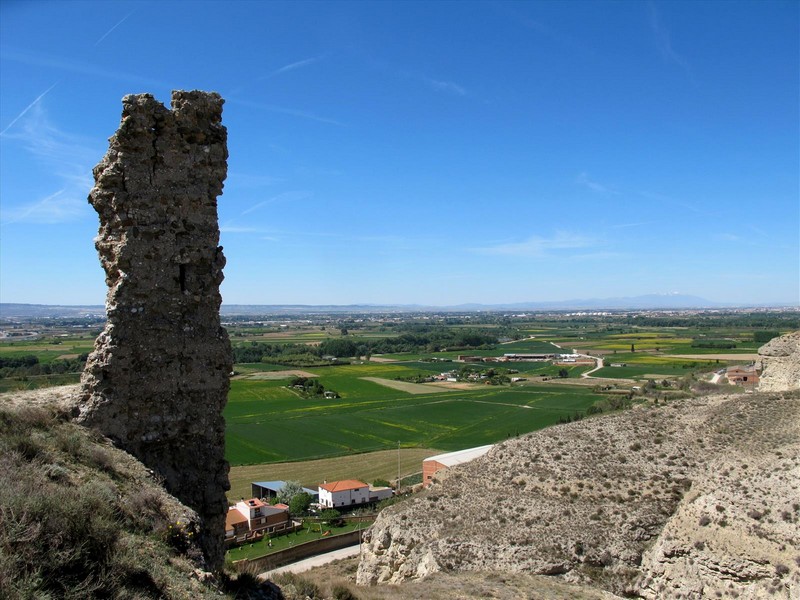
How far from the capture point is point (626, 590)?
14266mm

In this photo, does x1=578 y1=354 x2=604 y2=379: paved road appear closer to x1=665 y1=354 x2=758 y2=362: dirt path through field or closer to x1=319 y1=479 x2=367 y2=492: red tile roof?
x1=665 y1=354 x2=758 y2=362: dirt path through field

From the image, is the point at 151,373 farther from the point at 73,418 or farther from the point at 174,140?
the point at 174,140

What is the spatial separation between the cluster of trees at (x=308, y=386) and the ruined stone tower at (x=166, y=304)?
63811mm

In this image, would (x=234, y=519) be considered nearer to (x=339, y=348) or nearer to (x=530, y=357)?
(x=530, y=357)

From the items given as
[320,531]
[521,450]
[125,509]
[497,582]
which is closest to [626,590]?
[497,582]

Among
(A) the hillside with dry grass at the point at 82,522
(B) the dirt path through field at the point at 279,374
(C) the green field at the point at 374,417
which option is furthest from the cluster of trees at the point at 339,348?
(A) the hillside with dry grass at the point at 82,522

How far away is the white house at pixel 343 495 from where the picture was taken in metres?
32.7

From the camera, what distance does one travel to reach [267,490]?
35062 mm

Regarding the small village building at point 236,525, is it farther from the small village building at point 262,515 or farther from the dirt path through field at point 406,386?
the dirt path through field at point 406,386

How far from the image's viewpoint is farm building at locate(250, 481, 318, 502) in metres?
34.5

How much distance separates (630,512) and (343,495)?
20.0 metres

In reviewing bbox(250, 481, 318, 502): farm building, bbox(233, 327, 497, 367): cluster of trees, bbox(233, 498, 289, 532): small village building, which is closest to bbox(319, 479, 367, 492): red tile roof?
bbox(250, 481, 318, 502): farm building

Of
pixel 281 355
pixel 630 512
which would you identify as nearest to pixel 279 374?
pixel 281 355

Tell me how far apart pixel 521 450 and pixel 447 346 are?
122 meters
